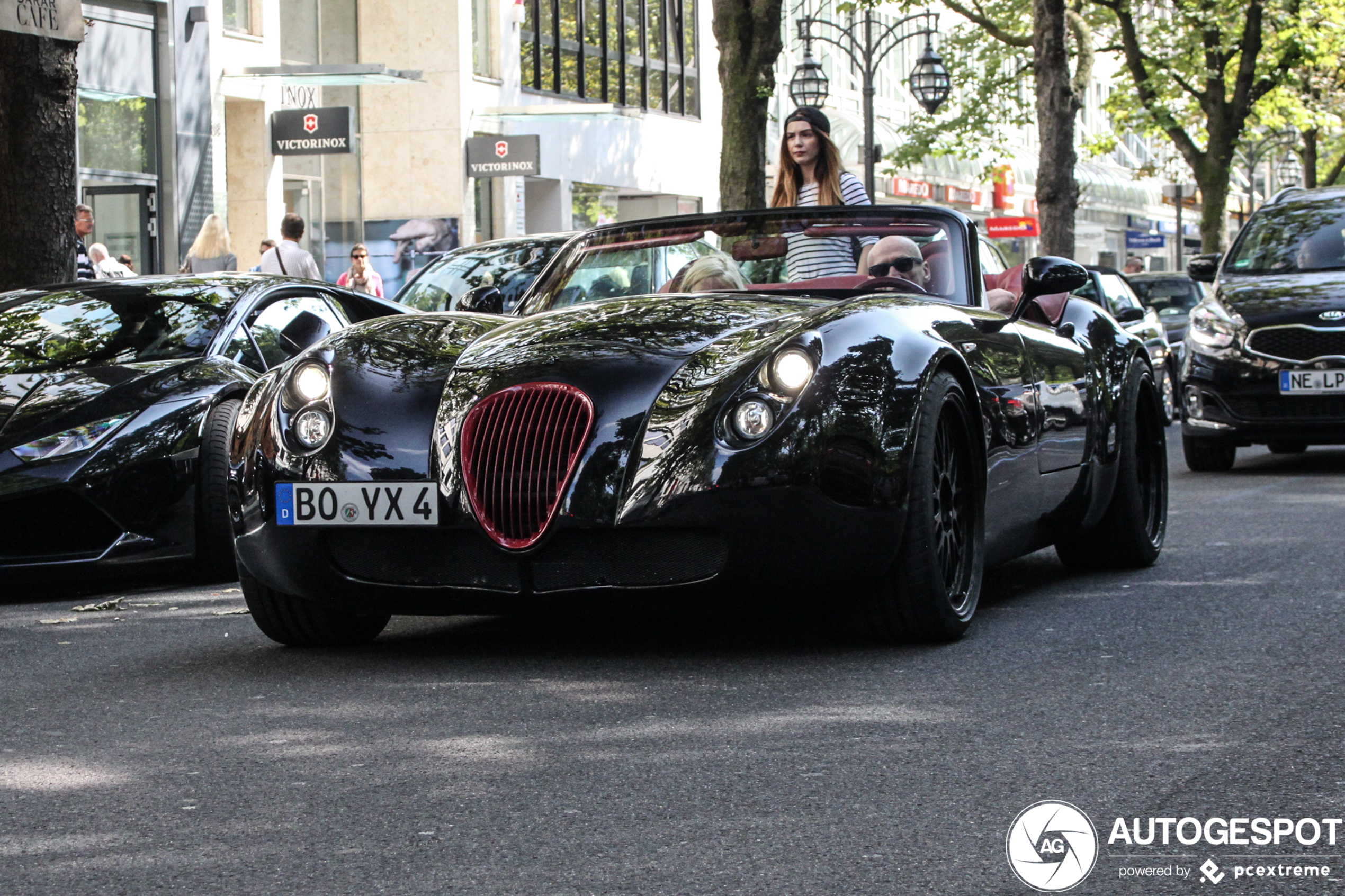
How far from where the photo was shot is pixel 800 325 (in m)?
5.45

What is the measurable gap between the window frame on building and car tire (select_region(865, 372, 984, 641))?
106ft

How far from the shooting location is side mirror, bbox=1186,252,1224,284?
14.0 metres

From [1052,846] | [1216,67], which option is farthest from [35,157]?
[1216,67]

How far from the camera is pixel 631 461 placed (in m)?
5.15

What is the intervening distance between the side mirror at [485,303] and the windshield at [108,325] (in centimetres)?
163

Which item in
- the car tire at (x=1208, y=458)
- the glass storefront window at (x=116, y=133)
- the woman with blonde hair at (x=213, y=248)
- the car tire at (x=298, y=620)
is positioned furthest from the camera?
the glass storefront window at (x=116, y=133)

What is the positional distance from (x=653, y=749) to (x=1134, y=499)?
3816mm

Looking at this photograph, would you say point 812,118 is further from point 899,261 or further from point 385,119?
point 385,119

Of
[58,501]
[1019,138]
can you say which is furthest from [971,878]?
[1019,138]

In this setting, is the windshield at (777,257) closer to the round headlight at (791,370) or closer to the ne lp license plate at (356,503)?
the round headlight at (791,370)

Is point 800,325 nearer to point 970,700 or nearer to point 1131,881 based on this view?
point 970,700

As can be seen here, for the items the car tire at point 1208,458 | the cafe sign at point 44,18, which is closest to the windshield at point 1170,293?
the car tire at point 1208,458

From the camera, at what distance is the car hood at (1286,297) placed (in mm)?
12352

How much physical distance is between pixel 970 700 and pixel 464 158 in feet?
101
